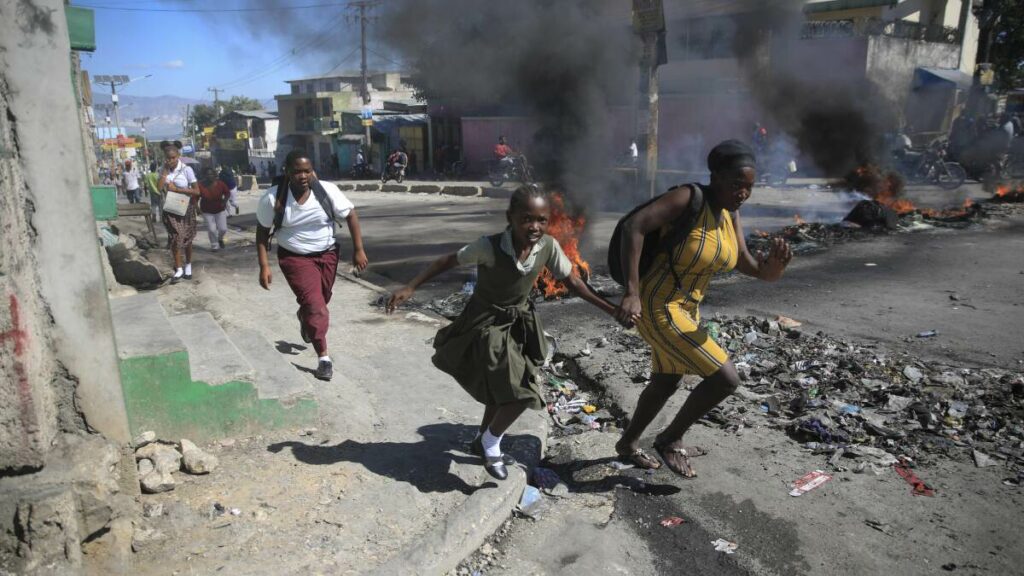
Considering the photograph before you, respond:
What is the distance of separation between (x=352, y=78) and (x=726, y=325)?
173 feet

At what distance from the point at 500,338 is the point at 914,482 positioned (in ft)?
6.51

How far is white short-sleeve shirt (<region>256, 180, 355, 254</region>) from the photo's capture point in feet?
12.9

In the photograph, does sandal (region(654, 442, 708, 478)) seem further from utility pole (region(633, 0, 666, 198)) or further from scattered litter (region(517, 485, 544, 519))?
utility pole (region(633, 0, 666, 198))

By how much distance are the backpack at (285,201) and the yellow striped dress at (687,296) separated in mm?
2025

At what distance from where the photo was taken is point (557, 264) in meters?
2.87

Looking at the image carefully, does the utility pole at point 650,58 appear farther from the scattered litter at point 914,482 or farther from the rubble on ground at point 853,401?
the scattered litter at point 914,482

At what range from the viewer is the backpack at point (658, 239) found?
2.80 m

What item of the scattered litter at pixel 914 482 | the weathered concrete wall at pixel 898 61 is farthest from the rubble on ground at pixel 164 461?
the weathered concrete wall at pixel 898 61

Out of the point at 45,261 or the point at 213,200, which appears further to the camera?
the point at 213,200

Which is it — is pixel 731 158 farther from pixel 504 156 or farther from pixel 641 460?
pixel 504 156

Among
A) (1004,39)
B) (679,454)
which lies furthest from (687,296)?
(1004,39)

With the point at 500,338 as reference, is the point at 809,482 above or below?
below

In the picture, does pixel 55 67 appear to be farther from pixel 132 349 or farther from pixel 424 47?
pixel 424 47

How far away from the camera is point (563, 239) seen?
7.88 meters
